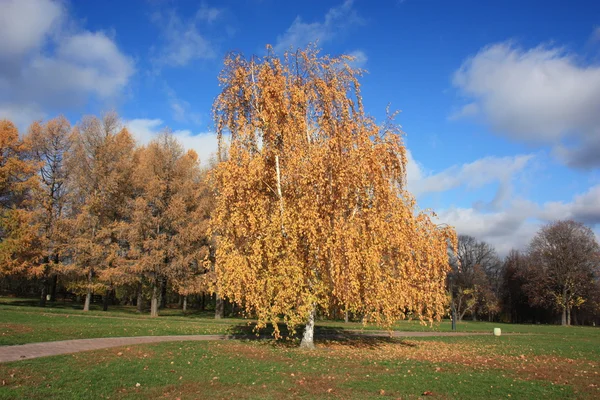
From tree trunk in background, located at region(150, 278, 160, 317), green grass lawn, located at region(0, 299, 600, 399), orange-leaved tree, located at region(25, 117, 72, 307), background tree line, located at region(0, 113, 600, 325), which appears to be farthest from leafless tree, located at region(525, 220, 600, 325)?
orange-leaved tree, located at region(25, 117, 72, 307)

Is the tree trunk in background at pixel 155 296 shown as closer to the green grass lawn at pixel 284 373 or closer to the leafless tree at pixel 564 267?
the green grass lawn at pixel 284 373

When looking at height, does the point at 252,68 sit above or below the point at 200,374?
above

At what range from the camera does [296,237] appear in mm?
13492

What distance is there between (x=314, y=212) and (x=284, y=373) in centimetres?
498

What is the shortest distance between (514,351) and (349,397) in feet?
36.7

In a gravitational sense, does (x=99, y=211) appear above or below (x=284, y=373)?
above

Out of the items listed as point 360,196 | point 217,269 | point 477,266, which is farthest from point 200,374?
point 477,266

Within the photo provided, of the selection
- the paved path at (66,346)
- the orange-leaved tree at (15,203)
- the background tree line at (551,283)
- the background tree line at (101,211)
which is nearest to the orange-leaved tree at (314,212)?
the paved path at (66,346)

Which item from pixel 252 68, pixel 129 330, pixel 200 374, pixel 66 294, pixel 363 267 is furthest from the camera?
pixel 66 294

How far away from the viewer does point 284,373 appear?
10086mm

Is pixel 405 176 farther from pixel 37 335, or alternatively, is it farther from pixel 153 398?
pixel 37 335

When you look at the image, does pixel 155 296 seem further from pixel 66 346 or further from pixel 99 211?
pixel 66 346

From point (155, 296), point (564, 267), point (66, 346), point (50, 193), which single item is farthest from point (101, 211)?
point (564, 267)

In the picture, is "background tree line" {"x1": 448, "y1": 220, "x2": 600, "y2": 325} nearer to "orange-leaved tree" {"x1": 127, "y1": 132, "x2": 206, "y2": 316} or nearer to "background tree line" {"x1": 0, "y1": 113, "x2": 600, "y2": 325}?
"background tree line" {"x1": 0, "y1": 113, "x2": 600, "y2": 325}
